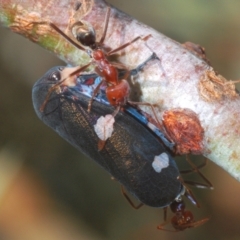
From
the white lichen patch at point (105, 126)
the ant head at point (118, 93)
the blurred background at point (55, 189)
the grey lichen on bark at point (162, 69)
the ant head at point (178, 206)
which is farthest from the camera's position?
the blurred background at point (55, 189)

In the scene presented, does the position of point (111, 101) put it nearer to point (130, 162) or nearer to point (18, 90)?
point (130, 162)

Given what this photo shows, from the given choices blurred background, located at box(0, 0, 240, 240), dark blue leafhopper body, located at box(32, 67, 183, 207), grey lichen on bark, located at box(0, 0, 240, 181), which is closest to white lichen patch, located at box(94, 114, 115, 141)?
dark blue leafhopper body, located at box(32, 67, 183, 207)

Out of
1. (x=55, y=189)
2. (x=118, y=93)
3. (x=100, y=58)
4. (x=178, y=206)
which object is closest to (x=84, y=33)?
(x=100, y=58)

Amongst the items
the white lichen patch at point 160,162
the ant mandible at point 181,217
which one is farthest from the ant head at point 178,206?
the white lichen patch at point 160,162

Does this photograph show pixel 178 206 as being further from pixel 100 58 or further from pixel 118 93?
pixel 100 58

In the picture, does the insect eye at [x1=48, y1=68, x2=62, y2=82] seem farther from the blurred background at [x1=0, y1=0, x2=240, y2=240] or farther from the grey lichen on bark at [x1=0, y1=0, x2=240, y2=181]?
the blurred background at [x1=0, y1=0, x2=240, y2=240]

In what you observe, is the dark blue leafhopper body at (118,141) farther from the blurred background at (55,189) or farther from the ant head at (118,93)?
the blurred background at (55,189)
